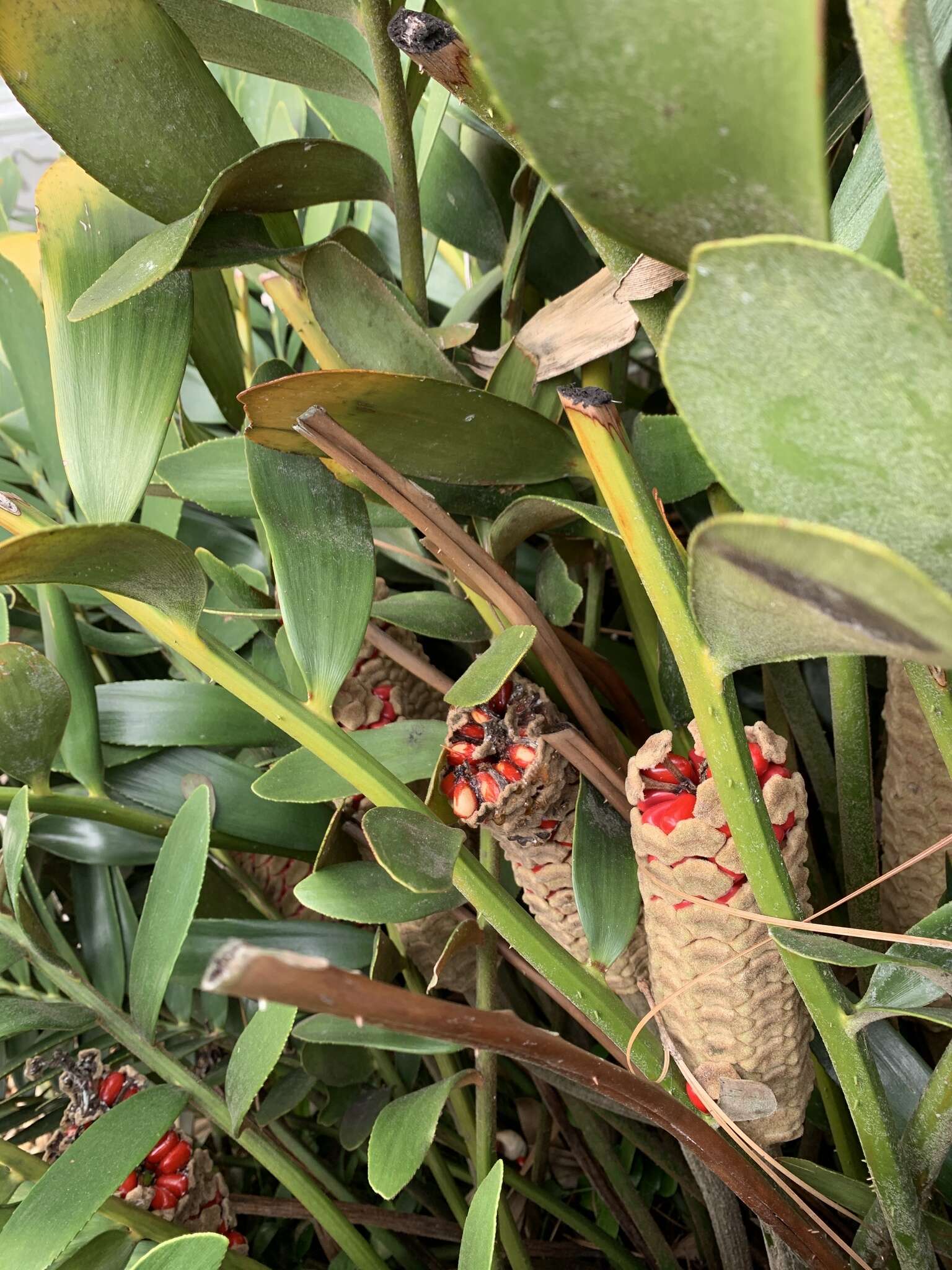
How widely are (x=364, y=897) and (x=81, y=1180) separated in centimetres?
15

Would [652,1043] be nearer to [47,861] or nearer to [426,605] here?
[426,605]

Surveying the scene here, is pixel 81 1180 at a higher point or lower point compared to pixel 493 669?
lower

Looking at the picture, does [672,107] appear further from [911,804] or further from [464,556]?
[911,804]

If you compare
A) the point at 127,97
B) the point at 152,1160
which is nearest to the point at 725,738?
the point at 127,97

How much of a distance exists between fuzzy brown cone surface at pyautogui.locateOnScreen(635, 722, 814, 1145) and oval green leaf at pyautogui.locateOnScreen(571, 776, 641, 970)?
0.05 feet

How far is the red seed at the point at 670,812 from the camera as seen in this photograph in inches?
13.4

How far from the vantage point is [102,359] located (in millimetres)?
381

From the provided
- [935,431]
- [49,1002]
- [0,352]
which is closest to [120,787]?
[49,1002]

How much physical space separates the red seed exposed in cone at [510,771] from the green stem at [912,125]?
0.23m

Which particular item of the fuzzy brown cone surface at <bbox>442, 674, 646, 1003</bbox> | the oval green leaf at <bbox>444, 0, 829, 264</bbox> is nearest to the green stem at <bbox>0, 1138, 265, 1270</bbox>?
the fuzzy brown cone surface at <bbox>442, 674, 646, 1003</bbox>

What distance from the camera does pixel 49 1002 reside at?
1.60ft

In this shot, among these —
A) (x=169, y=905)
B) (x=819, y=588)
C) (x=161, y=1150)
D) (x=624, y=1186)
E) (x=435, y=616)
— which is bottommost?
(x=624, y=1186)

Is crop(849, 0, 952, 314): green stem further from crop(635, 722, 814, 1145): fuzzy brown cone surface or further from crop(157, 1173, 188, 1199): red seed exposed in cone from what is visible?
crop(157, 1173, 188, 1199): red seed exposed in cone

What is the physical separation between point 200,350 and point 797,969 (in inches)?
15.1
